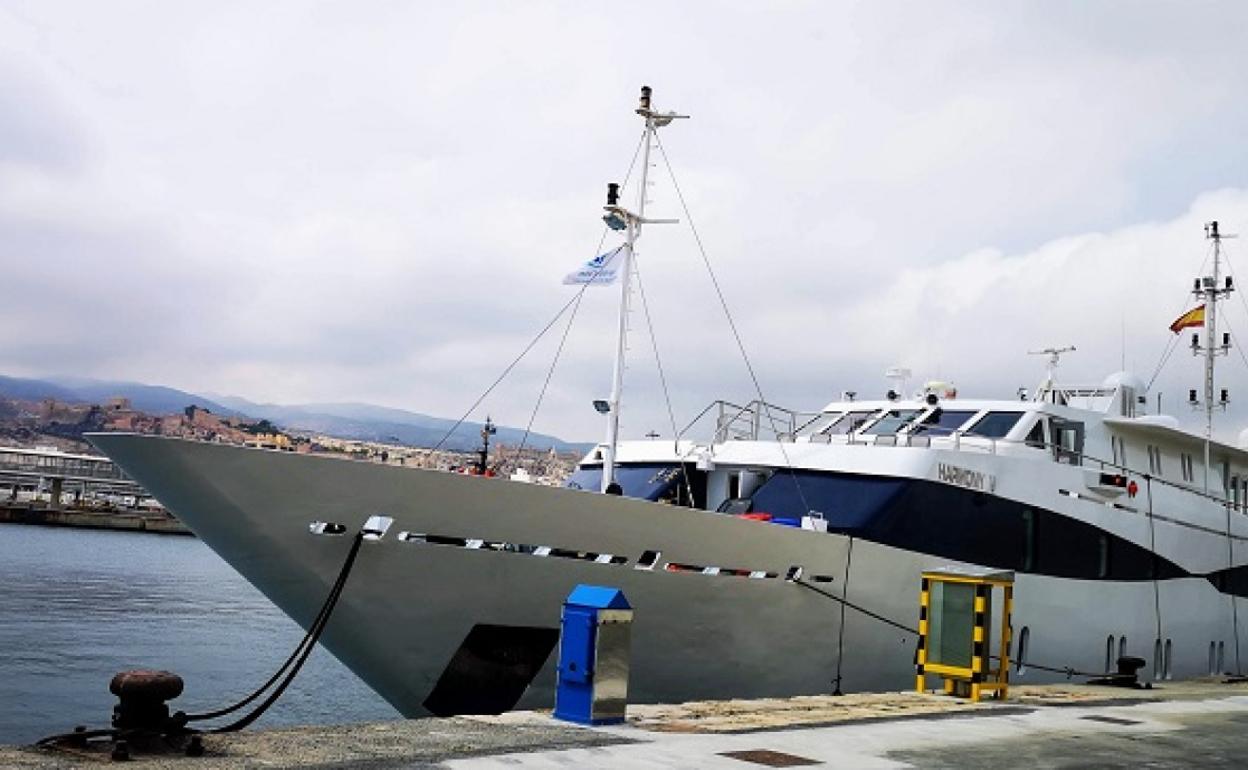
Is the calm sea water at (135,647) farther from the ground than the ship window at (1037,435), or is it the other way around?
the ship window at (1037,435)

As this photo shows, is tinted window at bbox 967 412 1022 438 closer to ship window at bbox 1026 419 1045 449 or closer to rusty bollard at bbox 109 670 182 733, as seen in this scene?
ship window at bbox 1026 419 1045 449

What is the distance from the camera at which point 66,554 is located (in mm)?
55531

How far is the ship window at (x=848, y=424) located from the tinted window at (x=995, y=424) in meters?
1.61

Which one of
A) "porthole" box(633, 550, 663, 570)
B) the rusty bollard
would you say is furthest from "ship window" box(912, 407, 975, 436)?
the rusty bollard

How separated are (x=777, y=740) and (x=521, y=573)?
11.5ft

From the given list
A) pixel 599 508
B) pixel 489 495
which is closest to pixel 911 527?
pixel 599 508

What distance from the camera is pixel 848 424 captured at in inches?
690

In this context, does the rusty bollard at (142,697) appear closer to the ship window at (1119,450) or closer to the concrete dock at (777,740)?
the concrete dock at (777,740)

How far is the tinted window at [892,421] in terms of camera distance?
16.5 meters

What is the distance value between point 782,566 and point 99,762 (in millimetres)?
8077

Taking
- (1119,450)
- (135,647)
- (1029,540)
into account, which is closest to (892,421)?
(1029,540)

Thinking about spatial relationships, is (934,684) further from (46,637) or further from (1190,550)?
(46,637)

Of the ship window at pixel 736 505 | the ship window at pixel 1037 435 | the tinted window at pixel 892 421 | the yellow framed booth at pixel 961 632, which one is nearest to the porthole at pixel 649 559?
the yellow framed booth at pixel 961 632

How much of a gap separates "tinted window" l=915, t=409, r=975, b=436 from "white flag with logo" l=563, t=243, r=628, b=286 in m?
4.84
